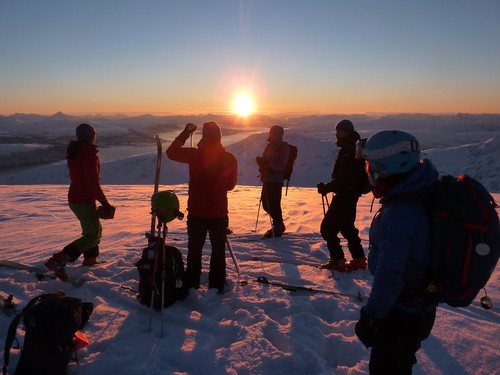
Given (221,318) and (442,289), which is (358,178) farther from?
(442,289)

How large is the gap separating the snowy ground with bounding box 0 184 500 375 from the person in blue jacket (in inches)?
40.2

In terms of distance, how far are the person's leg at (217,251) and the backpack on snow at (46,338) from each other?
77.4 inches

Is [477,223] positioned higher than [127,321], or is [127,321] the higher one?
[477,223]

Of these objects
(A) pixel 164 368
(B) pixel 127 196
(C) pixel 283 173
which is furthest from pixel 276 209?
(B) pixel 127 196

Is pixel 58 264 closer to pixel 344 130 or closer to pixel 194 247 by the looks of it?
pixel 194 247

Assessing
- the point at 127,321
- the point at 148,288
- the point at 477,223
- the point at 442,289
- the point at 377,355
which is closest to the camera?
the point at 477,223

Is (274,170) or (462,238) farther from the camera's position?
(274,170)

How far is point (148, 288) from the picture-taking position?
448 centimetres

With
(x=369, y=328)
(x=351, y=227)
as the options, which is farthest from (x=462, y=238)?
(x=351, y=227)

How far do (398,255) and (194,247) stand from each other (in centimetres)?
308

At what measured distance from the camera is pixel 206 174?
460 cm

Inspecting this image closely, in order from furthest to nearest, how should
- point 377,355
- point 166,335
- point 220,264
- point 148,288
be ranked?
point 220,264 < point 148,288 < point 166,335 < point 377,355

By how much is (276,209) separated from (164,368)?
542cm

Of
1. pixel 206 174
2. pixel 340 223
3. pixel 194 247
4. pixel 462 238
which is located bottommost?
pixel 194 247
